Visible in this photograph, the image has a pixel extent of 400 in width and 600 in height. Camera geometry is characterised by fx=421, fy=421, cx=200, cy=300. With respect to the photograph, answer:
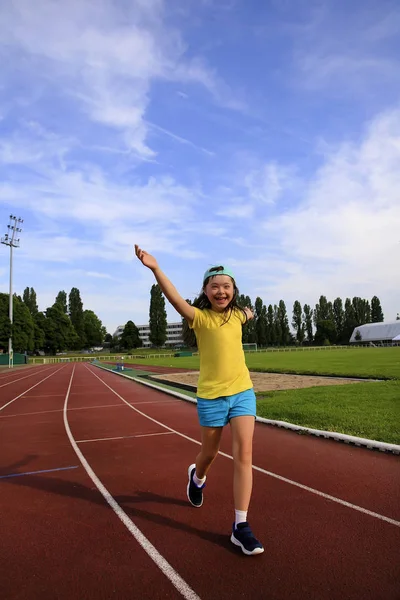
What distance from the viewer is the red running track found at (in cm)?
268

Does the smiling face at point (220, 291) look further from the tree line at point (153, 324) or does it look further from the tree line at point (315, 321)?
the tree line at point (315, 321)

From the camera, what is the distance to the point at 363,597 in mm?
2475

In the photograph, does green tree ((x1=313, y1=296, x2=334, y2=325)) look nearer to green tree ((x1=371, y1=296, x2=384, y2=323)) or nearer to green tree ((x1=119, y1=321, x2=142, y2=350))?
green tree ((x1=371, y1=296, x2=384, y2=323))

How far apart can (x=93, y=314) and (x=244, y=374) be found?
4685 inches

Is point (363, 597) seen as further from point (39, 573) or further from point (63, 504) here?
point (63, 504)

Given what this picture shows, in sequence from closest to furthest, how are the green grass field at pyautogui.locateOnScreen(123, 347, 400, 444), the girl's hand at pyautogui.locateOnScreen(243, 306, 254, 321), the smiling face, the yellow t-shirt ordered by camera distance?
the yellow t-shirt, the smiling face, the girl's hand at pyautogui.locateOnScreen(243, 306, 254, 321), the green grass field at pyautogui.locateOnScreen(123, 347, 400, 444)

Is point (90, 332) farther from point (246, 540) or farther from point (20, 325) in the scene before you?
point (246, 540)

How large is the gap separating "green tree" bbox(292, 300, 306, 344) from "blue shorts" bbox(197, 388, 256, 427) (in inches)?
4789

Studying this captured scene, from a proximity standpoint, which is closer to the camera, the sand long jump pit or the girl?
the girl

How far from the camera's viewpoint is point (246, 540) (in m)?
2.98

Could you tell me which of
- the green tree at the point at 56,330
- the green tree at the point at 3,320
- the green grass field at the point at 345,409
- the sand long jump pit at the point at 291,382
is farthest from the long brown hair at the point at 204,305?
the green tree at the point at 56,330

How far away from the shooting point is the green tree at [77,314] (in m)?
98.4

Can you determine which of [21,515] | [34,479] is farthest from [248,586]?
[34,479]

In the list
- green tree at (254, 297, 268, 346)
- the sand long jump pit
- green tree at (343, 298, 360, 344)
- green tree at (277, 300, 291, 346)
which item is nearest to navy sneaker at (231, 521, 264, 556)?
the sand long jump pit
